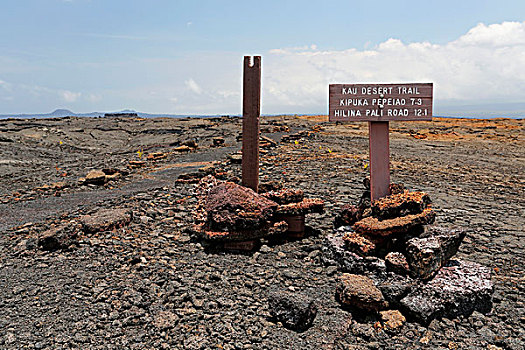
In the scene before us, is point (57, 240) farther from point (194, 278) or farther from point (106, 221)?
point (194, 278)

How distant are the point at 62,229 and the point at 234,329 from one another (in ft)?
11.0

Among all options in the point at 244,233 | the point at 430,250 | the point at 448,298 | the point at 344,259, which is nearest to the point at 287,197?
the point at 244,233

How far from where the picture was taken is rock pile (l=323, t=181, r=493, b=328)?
3.79m

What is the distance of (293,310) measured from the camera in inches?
140

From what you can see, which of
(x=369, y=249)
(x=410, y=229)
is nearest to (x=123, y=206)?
(x=369, y=249)

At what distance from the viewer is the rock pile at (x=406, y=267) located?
12.4 ft

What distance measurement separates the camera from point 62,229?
5.36 metres

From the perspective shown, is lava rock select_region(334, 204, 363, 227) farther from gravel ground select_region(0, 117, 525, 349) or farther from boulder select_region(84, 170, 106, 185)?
boulder select_region(84, 170, 106, 185)

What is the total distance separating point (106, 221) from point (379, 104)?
4701mm

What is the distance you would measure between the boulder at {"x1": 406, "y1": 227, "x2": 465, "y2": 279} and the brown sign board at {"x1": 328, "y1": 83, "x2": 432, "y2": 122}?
6.00ft

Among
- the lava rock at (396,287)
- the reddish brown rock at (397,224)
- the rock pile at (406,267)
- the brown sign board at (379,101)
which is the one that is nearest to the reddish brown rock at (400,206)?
the rock pile at (406,267)

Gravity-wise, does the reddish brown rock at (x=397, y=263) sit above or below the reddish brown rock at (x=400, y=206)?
below

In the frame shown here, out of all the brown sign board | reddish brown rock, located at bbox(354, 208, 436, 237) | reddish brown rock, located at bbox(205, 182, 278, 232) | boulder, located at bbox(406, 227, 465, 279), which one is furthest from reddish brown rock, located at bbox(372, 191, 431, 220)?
reddish brown rock, located at bbox(205, 182, 278, 232)

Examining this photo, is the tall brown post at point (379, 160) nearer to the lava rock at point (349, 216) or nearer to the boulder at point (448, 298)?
the lava rock at point (349, 216)
